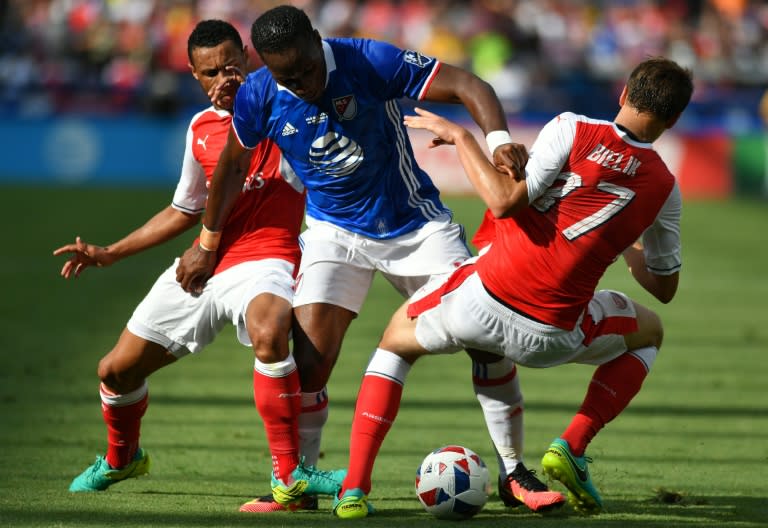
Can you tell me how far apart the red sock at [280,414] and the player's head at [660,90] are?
1.82 metres

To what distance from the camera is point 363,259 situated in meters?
5.54

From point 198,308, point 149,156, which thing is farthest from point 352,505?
point 149,156

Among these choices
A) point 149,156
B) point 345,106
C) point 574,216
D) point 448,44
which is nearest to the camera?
point 574,216

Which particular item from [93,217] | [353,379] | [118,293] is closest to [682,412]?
[353,379]

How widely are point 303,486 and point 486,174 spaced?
59.9 inches

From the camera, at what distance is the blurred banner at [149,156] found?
69.7ft

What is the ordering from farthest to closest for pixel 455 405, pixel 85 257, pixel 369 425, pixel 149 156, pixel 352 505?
pixel 149 156 → pixel 455 405 → pixel 85 257 → pixel 369 425 → pixel 352 505

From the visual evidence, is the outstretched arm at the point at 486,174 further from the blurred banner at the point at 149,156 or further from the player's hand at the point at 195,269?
the blurred banner at the point at 149,156

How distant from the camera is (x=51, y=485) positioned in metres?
5.60

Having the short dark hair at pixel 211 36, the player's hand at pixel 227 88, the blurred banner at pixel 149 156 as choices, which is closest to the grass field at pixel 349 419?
the player's hand at pixel 227 88

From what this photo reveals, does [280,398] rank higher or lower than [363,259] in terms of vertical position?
lower

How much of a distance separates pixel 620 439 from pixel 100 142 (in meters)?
16.3

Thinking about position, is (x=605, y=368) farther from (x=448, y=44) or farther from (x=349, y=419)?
(x=448, y=44)

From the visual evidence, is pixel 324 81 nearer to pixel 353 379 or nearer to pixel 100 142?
pixel 353 379
